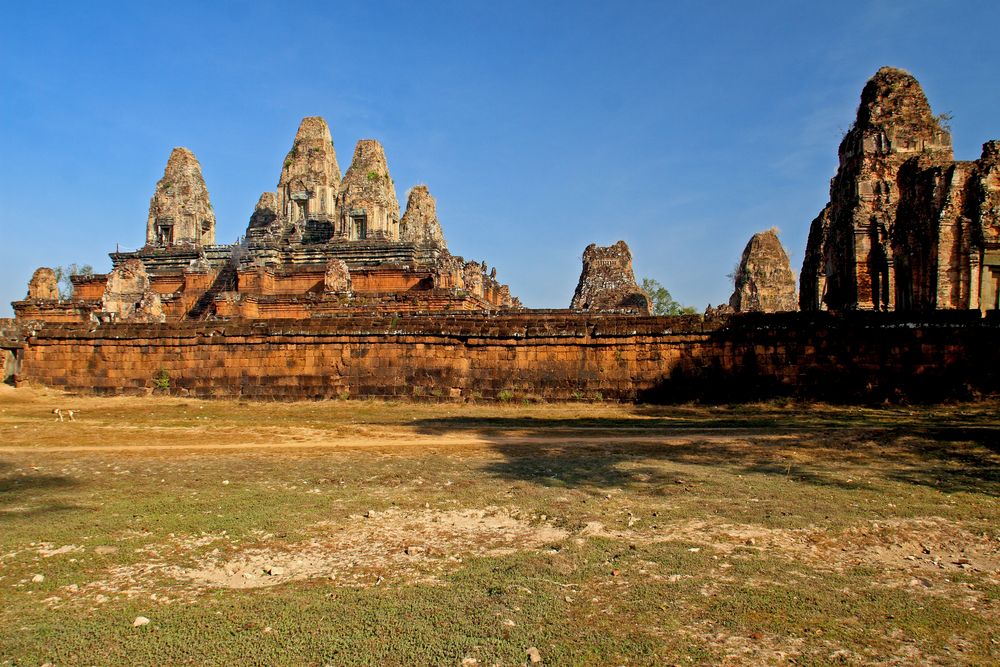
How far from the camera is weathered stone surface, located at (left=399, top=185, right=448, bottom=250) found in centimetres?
4247

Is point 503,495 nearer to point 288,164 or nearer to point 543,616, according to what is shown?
point 543,616

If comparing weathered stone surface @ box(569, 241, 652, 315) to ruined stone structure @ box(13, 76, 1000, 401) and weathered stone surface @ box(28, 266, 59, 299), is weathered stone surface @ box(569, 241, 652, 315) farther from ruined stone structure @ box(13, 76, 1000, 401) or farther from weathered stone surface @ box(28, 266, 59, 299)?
weathered stone surface @ box(28, 266, 59, 299)

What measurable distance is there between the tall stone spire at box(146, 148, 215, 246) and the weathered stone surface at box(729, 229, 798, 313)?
1131 inches

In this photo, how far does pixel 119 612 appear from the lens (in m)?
3.47

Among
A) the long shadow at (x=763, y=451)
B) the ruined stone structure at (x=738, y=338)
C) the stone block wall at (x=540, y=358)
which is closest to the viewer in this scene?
the long shadow at (x=763, y=451)

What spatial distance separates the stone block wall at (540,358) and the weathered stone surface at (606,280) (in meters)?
13.1

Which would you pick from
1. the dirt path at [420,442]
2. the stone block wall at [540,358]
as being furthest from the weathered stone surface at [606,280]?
the dirt path at [420,442]

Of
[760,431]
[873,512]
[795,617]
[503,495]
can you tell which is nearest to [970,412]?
[760,431]

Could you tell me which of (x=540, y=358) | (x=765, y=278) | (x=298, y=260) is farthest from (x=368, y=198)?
(x=540, y=358)

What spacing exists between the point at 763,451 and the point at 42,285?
31845 mm

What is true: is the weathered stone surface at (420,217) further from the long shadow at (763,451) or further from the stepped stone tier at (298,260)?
the long shadow at (763,451)

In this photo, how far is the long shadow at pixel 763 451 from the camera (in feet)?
21.4

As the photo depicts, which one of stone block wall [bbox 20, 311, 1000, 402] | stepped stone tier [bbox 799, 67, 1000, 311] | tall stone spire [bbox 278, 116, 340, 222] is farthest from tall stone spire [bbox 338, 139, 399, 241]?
stepped stone tier [bbox 799, 67, 1000, 311]

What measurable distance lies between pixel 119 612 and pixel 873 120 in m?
17.4
